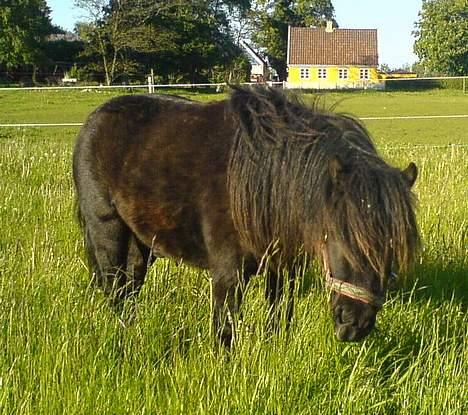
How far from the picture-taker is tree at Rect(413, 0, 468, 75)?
72.0m

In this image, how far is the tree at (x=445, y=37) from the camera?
72.0 metres

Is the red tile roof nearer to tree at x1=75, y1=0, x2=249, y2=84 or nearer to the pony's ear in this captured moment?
tree at x1=75, y1=0, x2=249, y2=84

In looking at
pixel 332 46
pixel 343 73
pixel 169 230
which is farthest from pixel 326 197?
pixel 332 46

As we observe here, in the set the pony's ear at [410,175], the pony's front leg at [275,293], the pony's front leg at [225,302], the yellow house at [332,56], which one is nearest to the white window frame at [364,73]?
the yellow house at [332,56]

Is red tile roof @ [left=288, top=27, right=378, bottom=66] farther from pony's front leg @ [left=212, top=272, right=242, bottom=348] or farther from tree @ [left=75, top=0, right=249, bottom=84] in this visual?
pony's front leg @ [left=212, top=272, right=242, bottom=348]

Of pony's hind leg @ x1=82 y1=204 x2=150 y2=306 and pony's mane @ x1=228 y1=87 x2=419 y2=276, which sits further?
pony's hind leg @ x1=82 y1=204 x2=150 y2=306

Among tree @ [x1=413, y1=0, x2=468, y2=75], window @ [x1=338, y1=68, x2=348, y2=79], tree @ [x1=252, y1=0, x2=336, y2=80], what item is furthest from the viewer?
tree @ [x1=413, y1=0, x2=468, y2=75]

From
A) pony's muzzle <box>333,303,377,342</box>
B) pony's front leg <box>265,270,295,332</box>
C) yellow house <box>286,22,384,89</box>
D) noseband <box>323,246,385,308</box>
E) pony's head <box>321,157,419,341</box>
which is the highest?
yellow house <box>286,22,384,89</box>

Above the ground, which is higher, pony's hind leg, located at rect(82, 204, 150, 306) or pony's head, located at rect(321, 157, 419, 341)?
pony's head, located at rect(321, 157, 419, 341)

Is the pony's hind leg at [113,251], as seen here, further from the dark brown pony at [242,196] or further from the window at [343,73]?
the window at [343,73]

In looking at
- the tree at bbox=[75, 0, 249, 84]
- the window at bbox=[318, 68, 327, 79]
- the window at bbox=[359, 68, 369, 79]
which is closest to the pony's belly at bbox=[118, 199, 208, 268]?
the tree at bbox=[75, 0, 249, 84]

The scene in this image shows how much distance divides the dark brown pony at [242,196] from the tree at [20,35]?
1525 inches

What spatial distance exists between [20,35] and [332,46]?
1380 inches

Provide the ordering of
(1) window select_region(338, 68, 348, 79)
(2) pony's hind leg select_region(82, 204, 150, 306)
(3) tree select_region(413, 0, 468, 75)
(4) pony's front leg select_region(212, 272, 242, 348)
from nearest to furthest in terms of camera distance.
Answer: (4) pony's front leg select_region(212, 272, 242, 348)
(2) pony's hind leg select_region(82, 204, 150, 306)
(1) window select_region(338, 68, 348, 79)
(3) tree select_region(413, 0, 468, 75)
